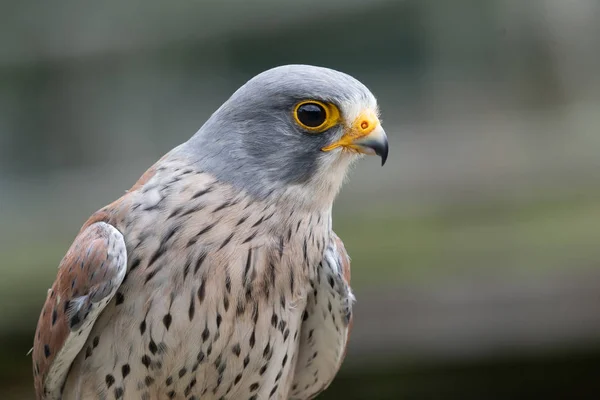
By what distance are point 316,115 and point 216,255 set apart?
48 centimetres

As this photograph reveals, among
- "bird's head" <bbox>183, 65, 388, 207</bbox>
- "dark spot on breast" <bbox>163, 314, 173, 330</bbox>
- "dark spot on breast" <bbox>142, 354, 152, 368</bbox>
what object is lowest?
"dark spot on breast" <bbox>142, 354, 152, 368</bbox>

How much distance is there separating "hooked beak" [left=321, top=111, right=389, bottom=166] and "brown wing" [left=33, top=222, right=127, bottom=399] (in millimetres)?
667

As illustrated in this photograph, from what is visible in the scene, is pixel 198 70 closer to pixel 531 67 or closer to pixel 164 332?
pixel 531 67

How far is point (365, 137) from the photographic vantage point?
2.37m

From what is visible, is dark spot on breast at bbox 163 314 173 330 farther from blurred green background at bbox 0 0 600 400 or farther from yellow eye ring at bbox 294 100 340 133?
blurred green background at bbox 0 0 600 400

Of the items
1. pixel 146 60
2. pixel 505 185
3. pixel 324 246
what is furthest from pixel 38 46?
pixel 324 246

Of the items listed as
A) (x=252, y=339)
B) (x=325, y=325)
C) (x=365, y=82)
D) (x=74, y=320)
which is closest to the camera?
(x=74, y=320)

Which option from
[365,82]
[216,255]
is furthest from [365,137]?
[365,82]

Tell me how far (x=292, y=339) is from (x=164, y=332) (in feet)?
1.36

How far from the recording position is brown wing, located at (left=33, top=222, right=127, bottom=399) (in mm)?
2252

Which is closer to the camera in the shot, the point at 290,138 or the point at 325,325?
the point at 290,138

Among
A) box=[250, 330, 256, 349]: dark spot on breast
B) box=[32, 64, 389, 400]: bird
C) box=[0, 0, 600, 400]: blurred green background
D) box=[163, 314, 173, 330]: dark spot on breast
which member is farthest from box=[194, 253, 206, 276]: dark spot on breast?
box=[0, 0, 600, 400]: blurred green background

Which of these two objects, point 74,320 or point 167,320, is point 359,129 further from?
point 74,320

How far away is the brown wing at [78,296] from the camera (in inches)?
88.7
